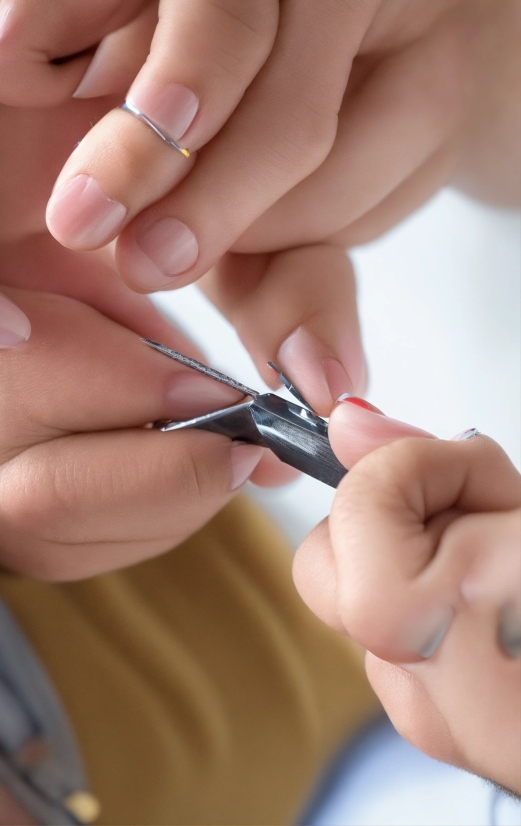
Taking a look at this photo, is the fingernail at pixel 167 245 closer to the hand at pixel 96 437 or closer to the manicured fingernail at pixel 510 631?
the hand at pixel 96 437

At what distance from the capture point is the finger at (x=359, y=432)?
0.31m

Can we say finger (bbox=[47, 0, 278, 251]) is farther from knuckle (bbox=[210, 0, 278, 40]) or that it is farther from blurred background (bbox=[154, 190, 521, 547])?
blurred background (bbox=[154, 190, 521, 547])

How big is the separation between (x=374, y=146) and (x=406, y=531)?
313 millimetres

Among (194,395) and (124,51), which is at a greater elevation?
(124,51)

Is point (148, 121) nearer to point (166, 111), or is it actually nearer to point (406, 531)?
point (166, 111)

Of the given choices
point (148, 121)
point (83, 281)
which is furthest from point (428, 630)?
point (83, 281)

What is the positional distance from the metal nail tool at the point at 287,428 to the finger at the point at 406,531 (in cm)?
7

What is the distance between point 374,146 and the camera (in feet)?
1.58

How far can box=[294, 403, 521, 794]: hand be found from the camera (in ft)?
0.76

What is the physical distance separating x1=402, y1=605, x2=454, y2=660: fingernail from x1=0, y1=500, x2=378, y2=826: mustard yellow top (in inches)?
15.1

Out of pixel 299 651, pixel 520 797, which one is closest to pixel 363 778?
pixel 299 651

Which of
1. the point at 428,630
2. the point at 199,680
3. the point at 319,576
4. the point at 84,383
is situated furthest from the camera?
the point at 199,680

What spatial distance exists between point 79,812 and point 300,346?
1.12ft

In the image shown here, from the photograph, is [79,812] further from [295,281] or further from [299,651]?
[295,281]
